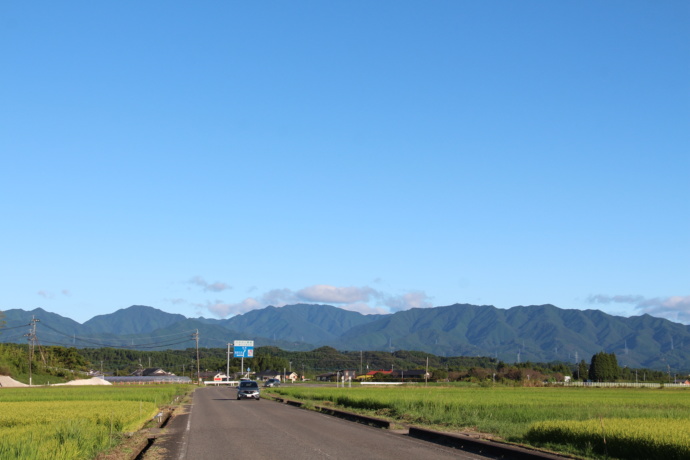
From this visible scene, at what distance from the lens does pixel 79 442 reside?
51.8ft

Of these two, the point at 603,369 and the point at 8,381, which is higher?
the point at 8,381

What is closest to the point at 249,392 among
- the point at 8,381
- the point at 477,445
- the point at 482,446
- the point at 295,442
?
the point at 295,442

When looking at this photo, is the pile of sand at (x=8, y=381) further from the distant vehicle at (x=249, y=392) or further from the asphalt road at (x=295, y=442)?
the asphalt road at (x=295, y=442)

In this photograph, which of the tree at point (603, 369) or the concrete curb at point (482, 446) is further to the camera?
the tree at point (603, 369)

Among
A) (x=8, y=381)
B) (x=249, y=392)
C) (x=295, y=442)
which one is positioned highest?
(x=295, y=442)

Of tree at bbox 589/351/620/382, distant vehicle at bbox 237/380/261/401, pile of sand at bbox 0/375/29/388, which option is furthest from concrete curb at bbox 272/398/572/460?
tree at bbox 589/351/620/382

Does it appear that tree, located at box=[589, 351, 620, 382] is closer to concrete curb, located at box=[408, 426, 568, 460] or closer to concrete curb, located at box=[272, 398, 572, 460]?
concrete curb, located at box=[272, 398, 572, 460]

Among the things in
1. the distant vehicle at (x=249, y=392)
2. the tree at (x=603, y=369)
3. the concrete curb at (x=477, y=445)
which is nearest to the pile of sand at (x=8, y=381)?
the distant vehicle at (x=249, y=392)

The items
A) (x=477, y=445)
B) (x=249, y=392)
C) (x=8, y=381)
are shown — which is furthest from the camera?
(x=8, y=381)

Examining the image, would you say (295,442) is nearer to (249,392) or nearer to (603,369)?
(249,392)

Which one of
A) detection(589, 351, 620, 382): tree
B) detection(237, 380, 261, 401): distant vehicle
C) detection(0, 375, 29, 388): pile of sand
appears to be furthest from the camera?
detection(589, 351, 620, 382): tree

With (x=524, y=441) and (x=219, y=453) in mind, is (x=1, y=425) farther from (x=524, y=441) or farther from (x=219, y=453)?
(x=524, y=441)

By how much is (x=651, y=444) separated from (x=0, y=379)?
333 ft

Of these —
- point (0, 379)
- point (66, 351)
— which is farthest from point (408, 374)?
point (0, 379)
